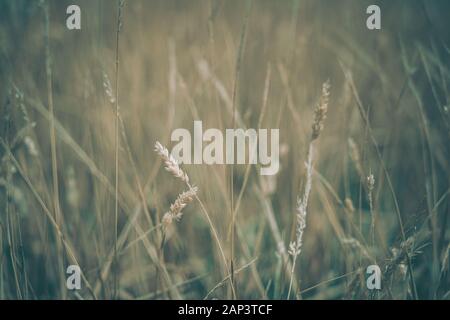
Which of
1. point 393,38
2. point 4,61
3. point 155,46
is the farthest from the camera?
point 155,46

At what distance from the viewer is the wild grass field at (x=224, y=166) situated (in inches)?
35.4

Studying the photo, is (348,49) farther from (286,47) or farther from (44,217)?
(44,217)

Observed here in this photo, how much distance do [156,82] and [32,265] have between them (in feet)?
1.88

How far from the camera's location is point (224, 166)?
1.00 meters

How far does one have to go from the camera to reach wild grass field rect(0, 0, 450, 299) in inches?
35.4

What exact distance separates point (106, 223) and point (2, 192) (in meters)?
0.26

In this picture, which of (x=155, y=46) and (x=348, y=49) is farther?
(x=155, y=46)

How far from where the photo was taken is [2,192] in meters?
1.07

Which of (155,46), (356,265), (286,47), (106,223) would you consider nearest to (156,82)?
(155,46)
